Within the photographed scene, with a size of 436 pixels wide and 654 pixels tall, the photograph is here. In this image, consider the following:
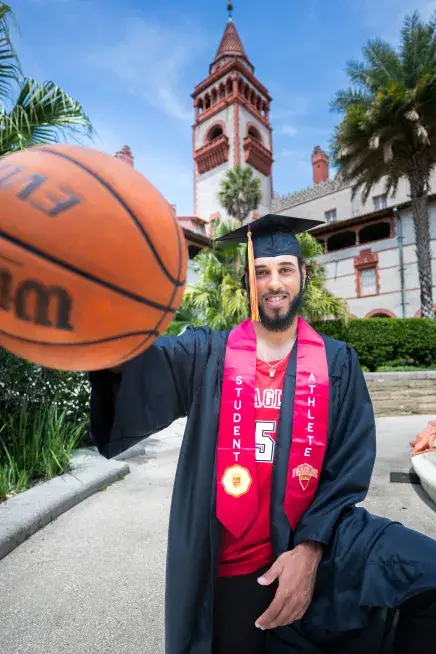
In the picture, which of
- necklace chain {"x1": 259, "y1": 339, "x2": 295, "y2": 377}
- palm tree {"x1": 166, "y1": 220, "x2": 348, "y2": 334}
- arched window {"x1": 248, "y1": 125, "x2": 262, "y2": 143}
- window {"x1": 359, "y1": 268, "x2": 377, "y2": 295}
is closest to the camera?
necklace chain {"x1": 259, "y1": 339, "x2": 295, "y2": 377}

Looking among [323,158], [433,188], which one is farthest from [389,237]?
[323,158]

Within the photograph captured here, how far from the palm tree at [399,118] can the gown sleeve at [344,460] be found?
15077 mm

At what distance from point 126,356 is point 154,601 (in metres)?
1.84

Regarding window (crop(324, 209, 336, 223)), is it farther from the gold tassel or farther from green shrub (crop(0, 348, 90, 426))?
the gold tassel

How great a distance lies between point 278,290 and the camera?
64.9 inches

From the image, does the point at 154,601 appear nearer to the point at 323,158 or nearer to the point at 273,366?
the point at 273,366

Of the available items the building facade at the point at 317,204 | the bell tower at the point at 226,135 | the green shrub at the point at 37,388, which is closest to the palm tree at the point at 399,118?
the building facade at the point at 317,204

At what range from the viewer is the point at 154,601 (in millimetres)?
2205

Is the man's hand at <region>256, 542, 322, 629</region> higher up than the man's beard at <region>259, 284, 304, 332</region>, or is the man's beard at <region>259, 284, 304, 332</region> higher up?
the man's beard at <region>259, 284, 304, 332</region>

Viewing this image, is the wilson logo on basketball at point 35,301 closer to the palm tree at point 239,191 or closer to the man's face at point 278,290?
the man's face at point 278,290

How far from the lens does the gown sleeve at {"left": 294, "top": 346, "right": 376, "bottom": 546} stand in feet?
4.04

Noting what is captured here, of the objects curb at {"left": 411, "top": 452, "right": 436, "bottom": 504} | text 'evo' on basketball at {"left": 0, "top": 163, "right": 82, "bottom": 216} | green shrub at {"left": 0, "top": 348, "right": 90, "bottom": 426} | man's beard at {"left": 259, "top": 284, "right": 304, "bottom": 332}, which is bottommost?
curb at {"left": 411, "top": 452, "right": 436, "bottom": 504}

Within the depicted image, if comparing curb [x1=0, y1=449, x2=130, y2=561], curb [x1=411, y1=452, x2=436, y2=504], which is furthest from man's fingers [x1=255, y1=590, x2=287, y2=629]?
curb [x1=411, y1=452, x2=436, y2=504]

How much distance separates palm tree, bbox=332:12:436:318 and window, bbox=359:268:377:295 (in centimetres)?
794
